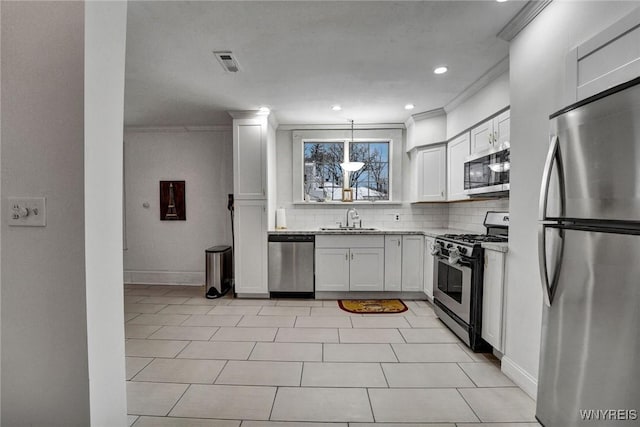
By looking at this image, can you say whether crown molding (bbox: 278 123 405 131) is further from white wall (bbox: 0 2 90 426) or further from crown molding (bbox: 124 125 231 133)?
white wall (bbox: 0 2 90 426)

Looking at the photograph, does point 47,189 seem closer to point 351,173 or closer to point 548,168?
point 548,168

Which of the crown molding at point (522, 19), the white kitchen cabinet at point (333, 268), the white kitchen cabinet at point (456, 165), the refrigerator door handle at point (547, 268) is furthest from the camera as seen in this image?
the white kitchen cabinet at point (333, 268)

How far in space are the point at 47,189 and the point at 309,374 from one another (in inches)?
76.0

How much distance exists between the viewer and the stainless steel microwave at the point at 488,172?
2.62 metres

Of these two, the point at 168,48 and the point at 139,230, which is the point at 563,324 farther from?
the point at 139,230

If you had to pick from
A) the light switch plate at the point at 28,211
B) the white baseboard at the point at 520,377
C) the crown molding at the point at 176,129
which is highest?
the crown molding at the point at 176,129

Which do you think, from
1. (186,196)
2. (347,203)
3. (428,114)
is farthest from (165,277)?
(428,114)

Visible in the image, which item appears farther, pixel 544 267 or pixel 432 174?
pixel 432 174

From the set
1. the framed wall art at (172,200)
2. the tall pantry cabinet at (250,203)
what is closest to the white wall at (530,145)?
the tall pantry cabinet at (250,203)

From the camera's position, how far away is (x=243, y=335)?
115 inches

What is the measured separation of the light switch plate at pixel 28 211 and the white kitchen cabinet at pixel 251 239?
2971 millimetres

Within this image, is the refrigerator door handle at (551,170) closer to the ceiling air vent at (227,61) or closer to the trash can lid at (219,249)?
the ceiling air vent at (227,61)

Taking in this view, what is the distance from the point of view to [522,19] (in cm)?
202

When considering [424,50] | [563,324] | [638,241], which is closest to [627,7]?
[638,241]
